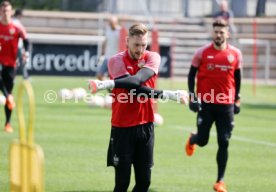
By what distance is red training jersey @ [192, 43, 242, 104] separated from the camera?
44.2ft

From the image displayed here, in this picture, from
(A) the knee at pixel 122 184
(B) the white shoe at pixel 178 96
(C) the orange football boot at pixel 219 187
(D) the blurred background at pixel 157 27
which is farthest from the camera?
(D) the blurred background at pixel 157 27

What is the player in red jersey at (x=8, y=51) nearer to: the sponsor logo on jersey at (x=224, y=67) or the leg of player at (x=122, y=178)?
the sponsor logo on jersey at (x=224, y=67)

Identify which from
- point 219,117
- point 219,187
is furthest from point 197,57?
point 219,187

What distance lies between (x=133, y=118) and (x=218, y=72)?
3517mm

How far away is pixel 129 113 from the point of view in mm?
10320

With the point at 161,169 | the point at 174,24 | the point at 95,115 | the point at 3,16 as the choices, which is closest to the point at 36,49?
the point at 174,24

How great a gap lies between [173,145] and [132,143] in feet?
24.5

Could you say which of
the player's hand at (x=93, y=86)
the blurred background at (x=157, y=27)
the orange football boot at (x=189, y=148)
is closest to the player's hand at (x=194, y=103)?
the orange football boot at (x=189, y=148)

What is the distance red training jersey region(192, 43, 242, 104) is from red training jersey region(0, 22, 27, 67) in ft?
22.0

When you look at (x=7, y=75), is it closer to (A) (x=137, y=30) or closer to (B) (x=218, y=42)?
(B) (x=218, y=42)

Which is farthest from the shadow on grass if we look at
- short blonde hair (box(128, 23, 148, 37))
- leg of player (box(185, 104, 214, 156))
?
short blonde hair (box(128, 23, 148, 37))

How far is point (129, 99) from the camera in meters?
10.3

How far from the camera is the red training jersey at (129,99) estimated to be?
33.6ft

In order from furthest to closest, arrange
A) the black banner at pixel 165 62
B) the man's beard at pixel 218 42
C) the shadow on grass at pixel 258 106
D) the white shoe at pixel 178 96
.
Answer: the black banner at pixel 165 62
the shadow on grass at pixel 258 106
the man's beard at pixel 218 42
the white shoe at pixel 178 96
